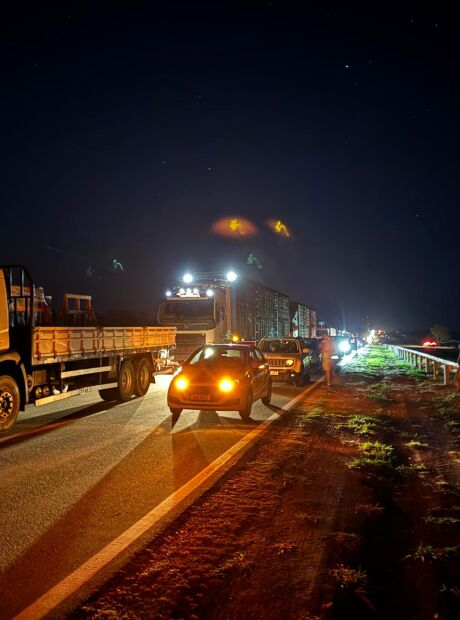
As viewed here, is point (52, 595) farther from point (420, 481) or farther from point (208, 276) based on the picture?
point (208, 276)

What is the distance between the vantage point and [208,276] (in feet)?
71.7

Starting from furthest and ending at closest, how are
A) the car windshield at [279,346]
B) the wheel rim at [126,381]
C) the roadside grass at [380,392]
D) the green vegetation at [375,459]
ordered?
1. the car windshield at [279,346]
2. the roadside grass at [380,392]
3. the wheel rim at [126,381]
4. the green vegetation at [375,459]

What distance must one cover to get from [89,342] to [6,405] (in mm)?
2783

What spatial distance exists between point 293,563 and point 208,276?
1830 centimetres

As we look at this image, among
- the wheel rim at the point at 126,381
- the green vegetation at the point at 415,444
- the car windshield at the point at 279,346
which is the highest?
the car windshield at the point at 279,346

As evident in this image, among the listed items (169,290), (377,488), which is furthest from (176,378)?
(169,290)

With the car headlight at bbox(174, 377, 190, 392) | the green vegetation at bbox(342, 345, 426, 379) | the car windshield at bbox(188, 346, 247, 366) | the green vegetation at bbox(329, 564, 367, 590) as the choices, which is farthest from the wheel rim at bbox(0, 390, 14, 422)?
the green vegetation at bbox(342, 345, 426, 379)

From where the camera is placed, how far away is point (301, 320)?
36.0 metres

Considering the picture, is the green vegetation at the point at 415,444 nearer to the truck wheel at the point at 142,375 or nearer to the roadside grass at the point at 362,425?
the roadside grass at the point at 362,425

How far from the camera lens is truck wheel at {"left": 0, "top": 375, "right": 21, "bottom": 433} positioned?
29.5 feet

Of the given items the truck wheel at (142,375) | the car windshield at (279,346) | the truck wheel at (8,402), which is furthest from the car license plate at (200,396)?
the car windshield at (279,346)

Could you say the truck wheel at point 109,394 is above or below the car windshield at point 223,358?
below

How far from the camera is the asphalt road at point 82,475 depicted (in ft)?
13.4

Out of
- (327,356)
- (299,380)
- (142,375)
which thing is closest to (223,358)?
(142,375)
